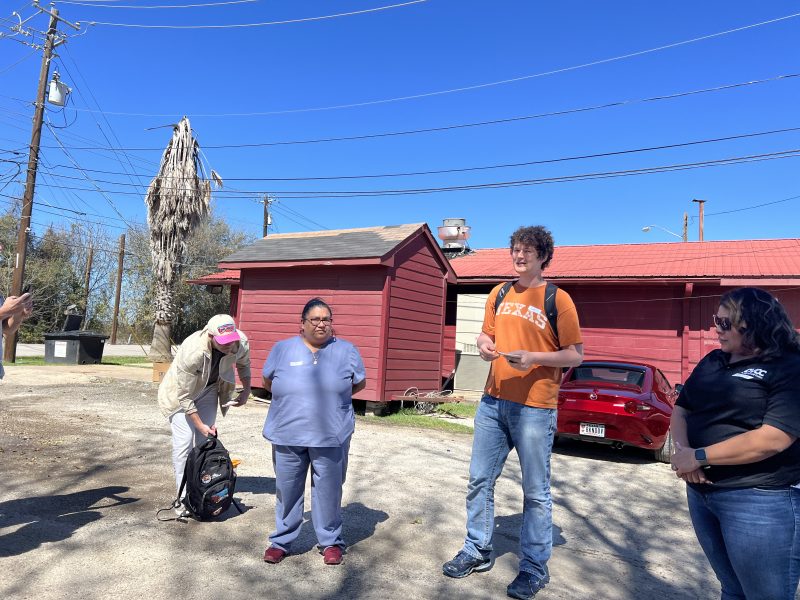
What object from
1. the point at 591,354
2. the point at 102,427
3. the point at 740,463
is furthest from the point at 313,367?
the point at 591,354

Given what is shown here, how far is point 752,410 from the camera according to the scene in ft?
7.17

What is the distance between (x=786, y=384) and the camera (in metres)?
2.13

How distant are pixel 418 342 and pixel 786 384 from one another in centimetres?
1050

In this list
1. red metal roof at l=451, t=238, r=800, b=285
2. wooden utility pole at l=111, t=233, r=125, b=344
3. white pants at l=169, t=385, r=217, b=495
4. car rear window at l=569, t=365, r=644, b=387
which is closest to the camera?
white pants at l=169, t=385, r=217, b=495

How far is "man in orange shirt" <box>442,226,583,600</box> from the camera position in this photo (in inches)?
136

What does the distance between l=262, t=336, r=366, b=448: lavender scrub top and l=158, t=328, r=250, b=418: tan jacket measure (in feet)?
2.60

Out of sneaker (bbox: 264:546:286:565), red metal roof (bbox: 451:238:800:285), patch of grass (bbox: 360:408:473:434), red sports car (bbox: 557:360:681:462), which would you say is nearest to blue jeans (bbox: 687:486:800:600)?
sneaker (bbox: 264:546:286:565)

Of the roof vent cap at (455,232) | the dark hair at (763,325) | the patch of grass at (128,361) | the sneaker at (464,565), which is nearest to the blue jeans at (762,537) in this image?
the dark hair at (763,325)

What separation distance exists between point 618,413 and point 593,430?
1.28 feet

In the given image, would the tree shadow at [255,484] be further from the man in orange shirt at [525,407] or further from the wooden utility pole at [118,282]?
the wooden utility pole at [118,282]

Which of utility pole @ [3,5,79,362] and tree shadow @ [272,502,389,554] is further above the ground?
utility pole @ [3,5,79,362]

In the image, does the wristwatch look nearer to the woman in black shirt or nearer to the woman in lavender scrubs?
the woman in black shirt

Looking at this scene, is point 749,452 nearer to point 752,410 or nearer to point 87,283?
point 752,410

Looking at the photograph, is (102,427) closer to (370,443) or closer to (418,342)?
(370,443)
